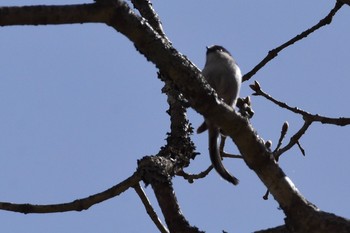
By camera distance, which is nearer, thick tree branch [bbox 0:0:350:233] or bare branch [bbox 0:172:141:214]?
thick tree branch [bbox 0:0:350:233]

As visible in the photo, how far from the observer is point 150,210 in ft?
14.1

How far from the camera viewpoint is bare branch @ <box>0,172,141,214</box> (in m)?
3.91

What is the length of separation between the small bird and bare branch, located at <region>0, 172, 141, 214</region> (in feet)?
2.05

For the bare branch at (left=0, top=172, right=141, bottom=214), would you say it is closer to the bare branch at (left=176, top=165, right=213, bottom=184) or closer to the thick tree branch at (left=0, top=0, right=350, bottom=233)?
the bare branch at (left=176, top=165, right=213, bottom=184)

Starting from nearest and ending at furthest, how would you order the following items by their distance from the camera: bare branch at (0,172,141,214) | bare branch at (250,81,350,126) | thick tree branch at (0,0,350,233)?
thick tree branch at (0,0,350,233)
bare branch at (0,172,141,214)
bare branch at (250,81,350,126)

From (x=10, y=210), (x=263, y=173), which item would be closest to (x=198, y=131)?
(x=10, y=210)

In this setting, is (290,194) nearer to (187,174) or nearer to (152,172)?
(152,172)

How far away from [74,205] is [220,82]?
60.3 inches

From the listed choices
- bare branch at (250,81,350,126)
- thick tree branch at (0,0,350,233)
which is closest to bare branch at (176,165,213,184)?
bare branch at (250,81,350,126)

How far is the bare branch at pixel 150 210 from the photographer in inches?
166

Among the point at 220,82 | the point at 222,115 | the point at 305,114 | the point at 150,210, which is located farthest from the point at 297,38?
the point at 222,115

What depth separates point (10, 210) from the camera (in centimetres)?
394

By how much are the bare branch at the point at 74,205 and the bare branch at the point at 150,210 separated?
17 cm

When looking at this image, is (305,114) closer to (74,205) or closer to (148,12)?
(148,12)
